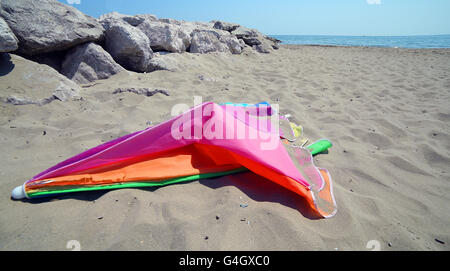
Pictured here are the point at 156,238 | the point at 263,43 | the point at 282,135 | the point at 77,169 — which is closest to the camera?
the point at 156,238

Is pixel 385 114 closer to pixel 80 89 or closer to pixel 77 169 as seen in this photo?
pixel 77 169

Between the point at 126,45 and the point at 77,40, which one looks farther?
the point at 126,45

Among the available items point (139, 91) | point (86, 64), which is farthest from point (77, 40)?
point (139, 91)

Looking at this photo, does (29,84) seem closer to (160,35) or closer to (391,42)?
(160,35)

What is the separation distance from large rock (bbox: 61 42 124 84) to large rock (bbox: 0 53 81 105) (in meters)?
0.56

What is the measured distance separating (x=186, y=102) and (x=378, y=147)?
234 centimetres

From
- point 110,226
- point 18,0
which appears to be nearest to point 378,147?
point 110,226

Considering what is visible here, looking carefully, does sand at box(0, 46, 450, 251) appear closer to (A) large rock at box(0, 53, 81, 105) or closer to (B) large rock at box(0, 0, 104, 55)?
(A) large rock at box(0, 53, 81, 105)

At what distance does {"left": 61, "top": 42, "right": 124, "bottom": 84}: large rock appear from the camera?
374cm

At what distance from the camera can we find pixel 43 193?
1.48m

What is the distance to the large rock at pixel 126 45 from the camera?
4160 mm

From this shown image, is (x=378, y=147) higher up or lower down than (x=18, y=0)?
lower down

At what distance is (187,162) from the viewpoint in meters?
1.73

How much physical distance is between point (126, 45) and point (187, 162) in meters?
3.32
